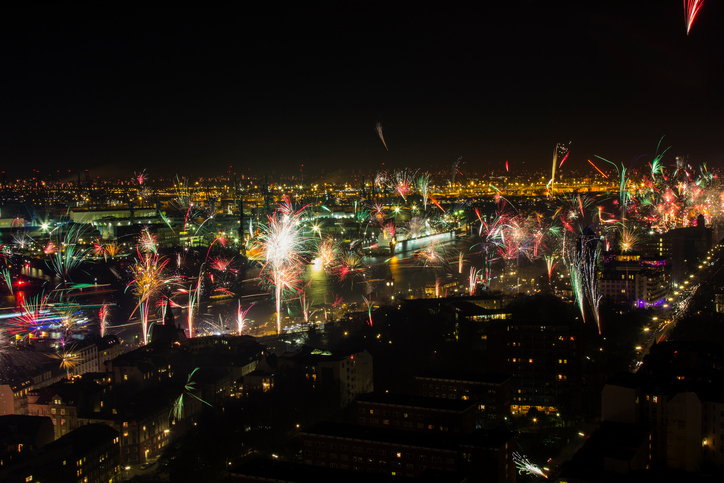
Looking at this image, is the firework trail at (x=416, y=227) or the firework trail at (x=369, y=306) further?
the firework trail at (x=416, y=227)

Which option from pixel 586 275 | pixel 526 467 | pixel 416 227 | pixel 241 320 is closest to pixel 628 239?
pixel 586 275

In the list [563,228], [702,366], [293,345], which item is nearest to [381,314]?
[293,345]

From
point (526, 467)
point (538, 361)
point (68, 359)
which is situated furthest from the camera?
point (68, 359)

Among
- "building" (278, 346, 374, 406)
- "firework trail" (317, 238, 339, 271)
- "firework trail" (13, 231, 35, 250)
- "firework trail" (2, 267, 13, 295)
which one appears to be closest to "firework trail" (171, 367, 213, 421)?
"building" (278, 346, 374, 406)

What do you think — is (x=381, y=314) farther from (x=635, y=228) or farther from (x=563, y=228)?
(x=563, y=228)

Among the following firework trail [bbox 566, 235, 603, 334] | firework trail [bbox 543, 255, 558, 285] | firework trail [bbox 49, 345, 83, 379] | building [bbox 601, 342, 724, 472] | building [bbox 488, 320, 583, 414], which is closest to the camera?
building [bbox 601, 342, 724, 472]

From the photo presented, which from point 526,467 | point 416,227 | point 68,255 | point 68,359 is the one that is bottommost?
point 526,467

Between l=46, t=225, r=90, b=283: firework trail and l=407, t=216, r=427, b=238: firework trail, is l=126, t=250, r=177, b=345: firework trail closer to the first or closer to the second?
l=46, t=225, r=90, b=283: firework trail

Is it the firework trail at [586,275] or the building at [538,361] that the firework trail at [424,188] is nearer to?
the firework trail at [586,275]

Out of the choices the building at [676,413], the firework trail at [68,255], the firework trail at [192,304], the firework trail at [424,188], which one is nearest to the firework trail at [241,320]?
the firework trail at [192,304]

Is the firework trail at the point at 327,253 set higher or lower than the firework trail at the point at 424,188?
lower

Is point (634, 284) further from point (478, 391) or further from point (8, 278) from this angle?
point (8, 278)
